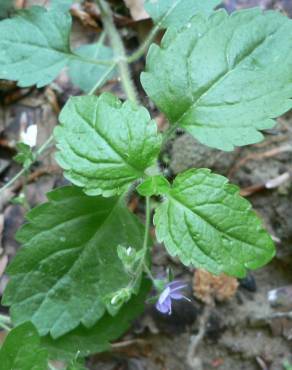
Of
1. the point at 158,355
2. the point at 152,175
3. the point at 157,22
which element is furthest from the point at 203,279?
the point at 157,22

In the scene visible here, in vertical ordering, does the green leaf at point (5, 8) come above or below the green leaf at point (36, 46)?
above

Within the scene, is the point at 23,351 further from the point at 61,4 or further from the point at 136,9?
the point at 136,9

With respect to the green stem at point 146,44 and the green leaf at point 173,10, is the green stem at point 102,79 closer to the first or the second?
the green stem at point 146,44

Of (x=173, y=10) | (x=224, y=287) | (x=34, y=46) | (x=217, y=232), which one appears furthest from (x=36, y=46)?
(x=224, y=287)

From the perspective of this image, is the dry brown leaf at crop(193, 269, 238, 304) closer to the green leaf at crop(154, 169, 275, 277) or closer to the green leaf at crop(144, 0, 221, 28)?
the green leaf at crop(154, 169, 275, 277)

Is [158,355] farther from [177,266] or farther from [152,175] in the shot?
[152,175]

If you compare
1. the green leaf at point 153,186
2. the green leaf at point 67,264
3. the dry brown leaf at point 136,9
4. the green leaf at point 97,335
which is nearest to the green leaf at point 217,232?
the green leaf at point 153,186
